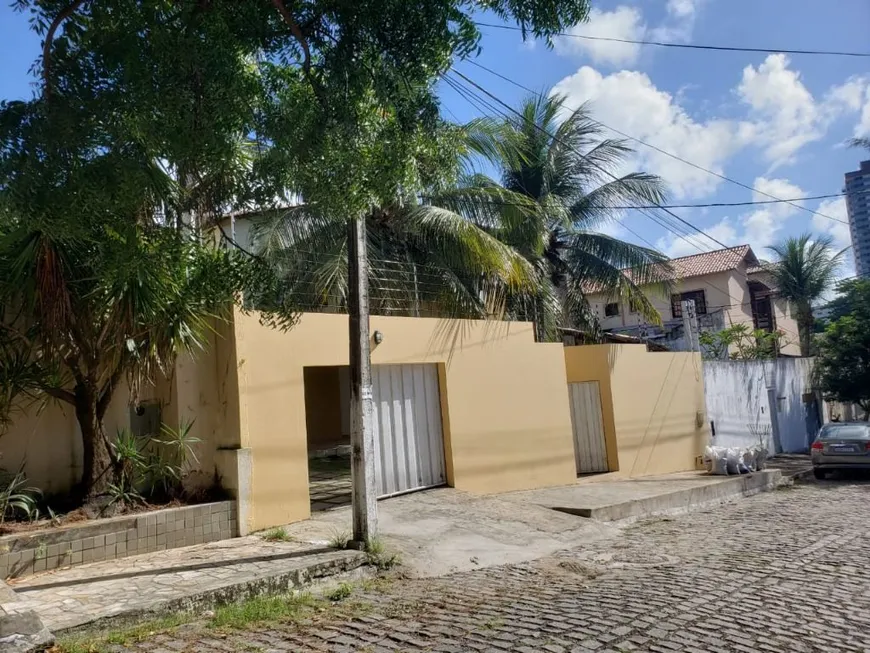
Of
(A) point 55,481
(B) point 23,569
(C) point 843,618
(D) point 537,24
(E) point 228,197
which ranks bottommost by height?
(C) point 843,618

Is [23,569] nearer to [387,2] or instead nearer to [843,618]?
[387,2]

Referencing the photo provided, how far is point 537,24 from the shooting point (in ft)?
17.7

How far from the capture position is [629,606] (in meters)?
5.30

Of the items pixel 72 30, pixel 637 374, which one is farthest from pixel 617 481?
pixel 72 30

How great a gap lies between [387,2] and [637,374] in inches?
418

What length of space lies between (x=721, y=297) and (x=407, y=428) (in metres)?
22.2

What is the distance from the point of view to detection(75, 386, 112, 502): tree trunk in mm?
6859

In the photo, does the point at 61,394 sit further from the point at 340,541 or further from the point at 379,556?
the point at 379,556

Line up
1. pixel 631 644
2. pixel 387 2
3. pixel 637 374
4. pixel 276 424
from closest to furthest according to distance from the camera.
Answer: pixel 631 644, pixel 387 2, pixel 276 424, pixel 637 374

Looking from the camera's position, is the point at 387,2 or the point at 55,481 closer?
the point at 387,2

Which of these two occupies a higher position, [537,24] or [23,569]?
[537,24]

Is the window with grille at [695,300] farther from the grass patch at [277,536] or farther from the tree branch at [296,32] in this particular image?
the tree branch at [296,32]

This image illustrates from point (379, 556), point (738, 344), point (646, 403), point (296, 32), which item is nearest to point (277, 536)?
point (379, 556)

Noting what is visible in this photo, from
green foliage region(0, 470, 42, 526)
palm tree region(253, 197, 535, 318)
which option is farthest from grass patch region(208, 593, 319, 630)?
palm tree region(253, 197, 535, 318)
